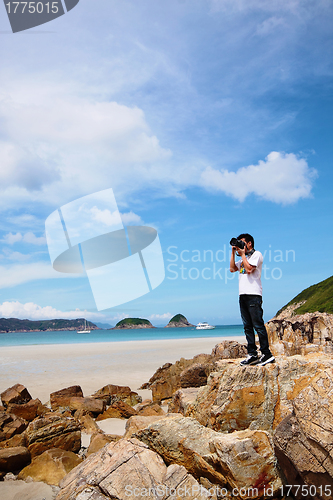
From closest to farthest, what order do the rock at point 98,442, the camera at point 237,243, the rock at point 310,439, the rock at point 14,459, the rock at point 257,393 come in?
the rock at point 310,439 < the rock at point 257,393 < the camera at point 237,243 < the rock at point 14,459 < the rock at point 98,442

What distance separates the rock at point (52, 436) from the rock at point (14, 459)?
0.46 metres

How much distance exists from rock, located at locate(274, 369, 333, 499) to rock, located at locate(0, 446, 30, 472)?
513cm

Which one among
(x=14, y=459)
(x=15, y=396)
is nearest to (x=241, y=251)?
(x=14, y=459)

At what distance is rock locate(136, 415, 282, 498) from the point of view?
Answer: 4.56 metres

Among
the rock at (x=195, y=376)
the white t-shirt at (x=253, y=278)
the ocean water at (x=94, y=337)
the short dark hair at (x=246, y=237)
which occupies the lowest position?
the ocean water at (x=94, y=337)

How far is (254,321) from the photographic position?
20.0 ft

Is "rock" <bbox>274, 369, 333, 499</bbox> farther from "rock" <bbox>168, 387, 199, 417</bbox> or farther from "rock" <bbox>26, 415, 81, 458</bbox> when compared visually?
"rock" <bbox>26, 415, 81, 458</bbox>

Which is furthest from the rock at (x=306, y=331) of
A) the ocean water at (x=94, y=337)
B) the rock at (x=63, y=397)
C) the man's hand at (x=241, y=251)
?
the ocean water at (x=94, y=337)

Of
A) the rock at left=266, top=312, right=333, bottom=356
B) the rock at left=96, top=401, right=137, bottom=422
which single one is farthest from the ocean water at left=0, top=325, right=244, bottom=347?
the rock at left=266, top=312, right=333, bottom=356

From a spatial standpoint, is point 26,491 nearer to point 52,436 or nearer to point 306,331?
point 52,436

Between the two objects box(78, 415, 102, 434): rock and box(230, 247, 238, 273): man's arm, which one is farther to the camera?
box(78, 415, 102, 434): rock

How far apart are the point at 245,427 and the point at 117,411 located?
20.8 feet

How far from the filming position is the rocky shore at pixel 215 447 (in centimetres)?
433

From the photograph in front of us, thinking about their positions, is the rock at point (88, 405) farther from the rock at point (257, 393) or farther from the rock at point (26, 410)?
the rock at point (257, 393)
